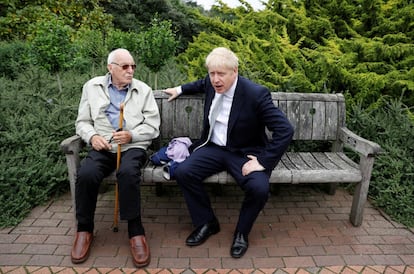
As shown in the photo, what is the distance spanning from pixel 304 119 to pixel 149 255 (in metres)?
1.98

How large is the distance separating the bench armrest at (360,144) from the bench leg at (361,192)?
7cm

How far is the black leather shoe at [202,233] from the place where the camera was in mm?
2885

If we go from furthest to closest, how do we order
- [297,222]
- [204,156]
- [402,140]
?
[402,140] < [297,222] < [204,156]

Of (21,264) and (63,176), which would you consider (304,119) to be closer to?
(63,176)

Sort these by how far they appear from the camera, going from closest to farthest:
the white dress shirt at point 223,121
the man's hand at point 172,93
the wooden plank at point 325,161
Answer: the white dress shirt at point 223,121 < the wooden plank at point 325,161 < the man's hand at point 172,93

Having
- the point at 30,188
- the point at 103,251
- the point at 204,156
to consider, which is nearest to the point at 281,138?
the point at 204,156

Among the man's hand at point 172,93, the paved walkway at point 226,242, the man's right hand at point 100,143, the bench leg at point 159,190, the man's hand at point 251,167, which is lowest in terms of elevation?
the paved walkway at point 226,242

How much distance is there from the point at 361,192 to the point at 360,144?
0.42 m

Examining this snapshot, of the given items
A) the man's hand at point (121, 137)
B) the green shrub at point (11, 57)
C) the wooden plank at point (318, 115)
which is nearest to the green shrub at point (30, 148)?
the man's hand at point (121, 137)

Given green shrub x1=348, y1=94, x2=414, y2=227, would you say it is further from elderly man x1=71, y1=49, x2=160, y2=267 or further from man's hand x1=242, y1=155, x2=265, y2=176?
→ elderly man x1=71, y1=49, x2=160, y2=267

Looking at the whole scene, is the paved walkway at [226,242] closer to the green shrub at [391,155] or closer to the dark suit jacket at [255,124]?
the green shrub at [391,155]

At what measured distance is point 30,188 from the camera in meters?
3.39

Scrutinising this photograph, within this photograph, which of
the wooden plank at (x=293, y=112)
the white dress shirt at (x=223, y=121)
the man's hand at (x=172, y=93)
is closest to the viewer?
the white dress shirt at (x=223, y=121)

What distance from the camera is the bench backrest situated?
3.51 m
